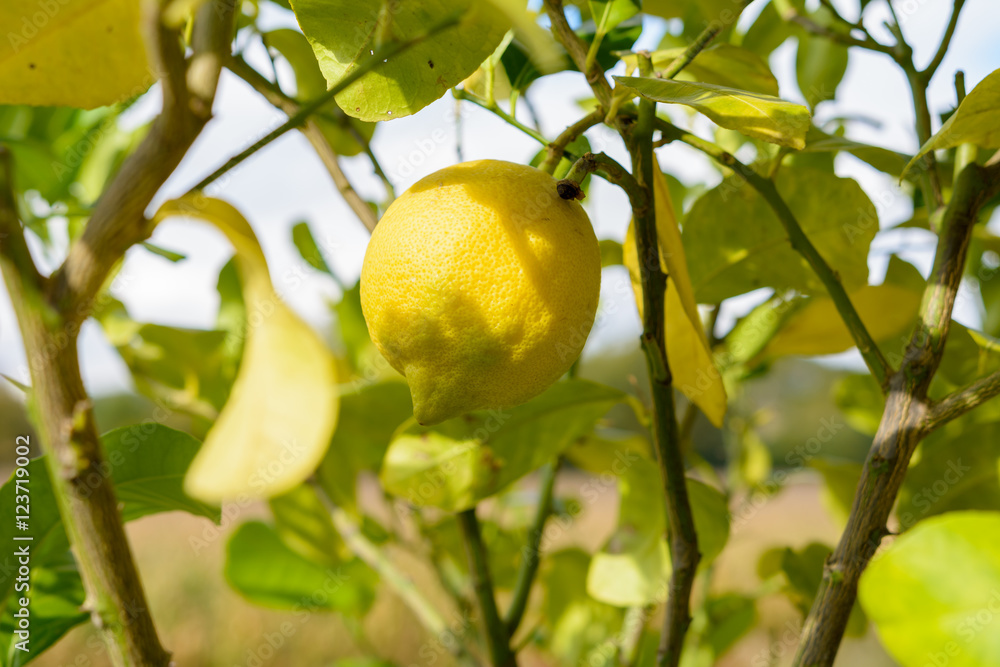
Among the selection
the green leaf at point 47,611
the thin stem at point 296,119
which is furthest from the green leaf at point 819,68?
the green leaf at point 47,611

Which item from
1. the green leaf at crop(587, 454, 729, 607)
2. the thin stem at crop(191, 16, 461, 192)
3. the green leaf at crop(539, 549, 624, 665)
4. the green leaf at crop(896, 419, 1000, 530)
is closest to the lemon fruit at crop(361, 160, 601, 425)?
the thin stem at crop(191, 16, 461, 192)

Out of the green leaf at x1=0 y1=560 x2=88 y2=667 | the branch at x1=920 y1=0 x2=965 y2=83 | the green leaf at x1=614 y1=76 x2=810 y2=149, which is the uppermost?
the branch at x1=920 y1=0 x2=965 y2=83

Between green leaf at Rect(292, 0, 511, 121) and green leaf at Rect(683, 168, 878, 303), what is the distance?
0.65 feet

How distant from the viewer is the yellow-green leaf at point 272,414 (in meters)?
0.15

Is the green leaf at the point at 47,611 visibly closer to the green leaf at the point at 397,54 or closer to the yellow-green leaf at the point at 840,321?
the green leaf at the point at 397,54

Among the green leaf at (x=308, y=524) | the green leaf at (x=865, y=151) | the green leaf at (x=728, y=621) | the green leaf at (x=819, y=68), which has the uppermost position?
the green leaf at (x=819, y=68)

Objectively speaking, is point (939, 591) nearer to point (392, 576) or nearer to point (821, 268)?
point (821, 268)

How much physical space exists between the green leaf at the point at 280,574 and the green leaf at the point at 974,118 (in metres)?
0.66

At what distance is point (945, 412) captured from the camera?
1.07ft

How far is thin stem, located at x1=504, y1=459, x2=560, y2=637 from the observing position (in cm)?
54

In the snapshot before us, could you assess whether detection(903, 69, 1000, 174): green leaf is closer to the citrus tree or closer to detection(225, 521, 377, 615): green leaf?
the citrus tree

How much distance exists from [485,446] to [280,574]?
1.39 feet

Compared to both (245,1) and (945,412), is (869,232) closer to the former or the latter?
(945,412)

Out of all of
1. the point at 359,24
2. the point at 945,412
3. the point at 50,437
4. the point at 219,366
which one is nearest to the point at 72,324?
the point at 50,437
